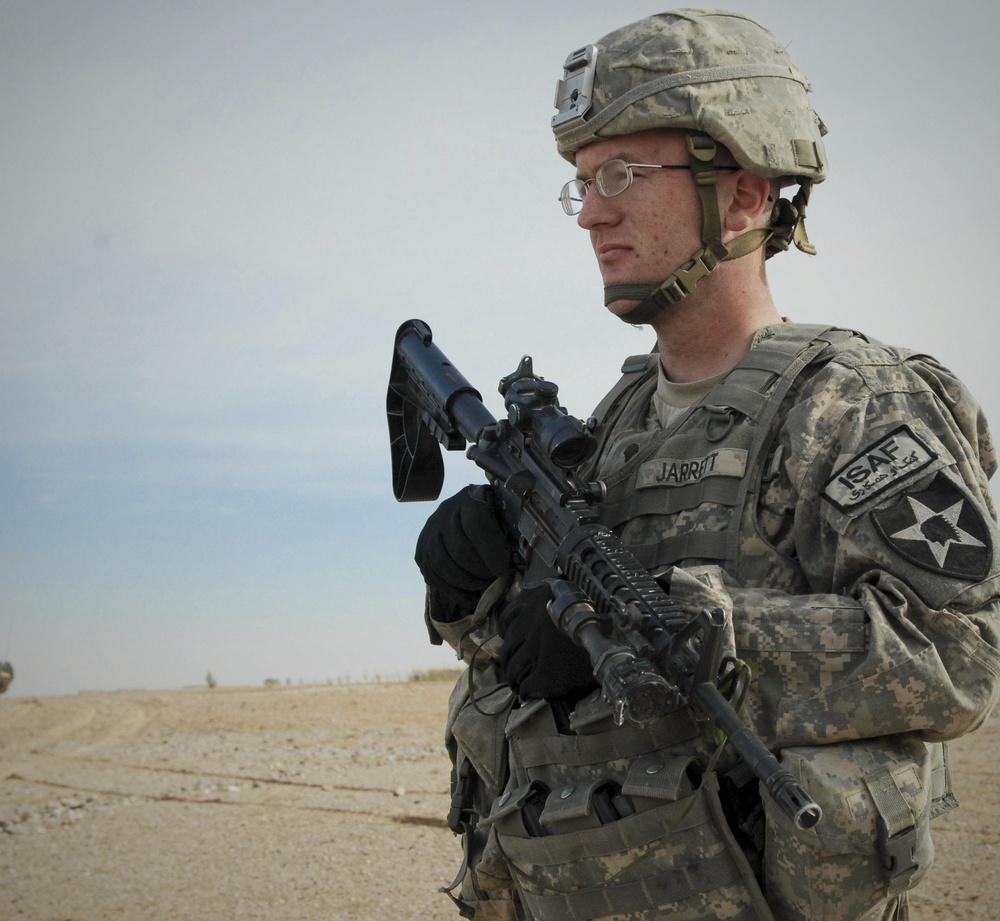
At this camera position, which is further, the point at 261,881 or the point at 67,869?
the point at 67,869

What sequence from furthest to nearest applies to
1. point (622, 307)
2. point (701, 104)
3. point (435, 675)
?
point (435, 675) → point (622, 307) → point (701, 104)

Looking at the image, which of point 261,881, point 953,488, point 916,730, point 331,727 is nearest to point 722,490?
point 953,488

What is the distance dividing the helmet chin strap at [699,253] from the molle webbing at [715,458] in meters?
0.27

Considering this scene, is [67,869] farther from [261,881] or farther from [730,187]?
[730,187]

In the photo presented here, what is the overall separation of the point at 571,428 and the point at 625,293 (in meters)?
0.52

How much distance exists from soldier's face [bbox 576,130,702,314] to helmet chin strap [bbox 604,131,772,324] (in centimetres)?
2

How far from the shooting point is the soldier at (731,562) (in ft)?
8.39

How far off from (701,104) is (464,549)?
1456mm

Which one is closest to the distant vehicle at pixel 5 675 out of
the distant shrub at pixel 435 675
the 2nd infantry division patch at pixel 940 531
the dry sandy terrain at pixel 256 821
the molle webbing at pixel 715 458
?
the dry sandy terrain at pixel 256 821

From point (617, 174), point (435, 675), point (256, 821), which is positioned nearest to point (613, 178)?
point (617, 174)

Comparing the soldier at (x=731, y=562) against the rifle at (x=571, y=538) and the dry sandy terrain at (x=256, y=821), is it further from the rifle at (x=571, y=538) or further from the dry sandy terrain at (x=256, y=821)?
the dry sandy terrain at (x=256, y=821)

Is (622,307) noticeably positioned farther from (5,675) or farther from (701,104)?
(5,675)

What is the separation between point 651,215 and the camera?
10.6 feet

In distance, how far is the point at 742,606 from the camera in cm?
266
